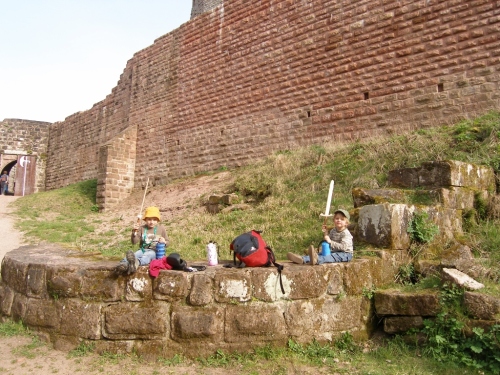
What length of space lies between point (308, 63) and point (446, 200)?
6.32m

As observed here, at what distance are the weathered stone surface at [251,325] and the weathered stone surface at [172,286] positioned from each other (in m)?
0.40

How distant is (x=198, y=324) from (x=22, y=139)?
2374 cm

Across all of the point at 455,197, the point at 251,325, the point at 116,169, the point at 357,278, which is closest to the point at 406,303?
the point at 357,278

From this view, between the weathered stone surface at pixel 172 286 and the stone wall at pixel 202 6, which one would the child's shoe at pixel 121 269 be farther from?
the stone wall at pixel 202 6

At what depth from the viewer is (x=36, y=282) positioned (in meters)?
3.74

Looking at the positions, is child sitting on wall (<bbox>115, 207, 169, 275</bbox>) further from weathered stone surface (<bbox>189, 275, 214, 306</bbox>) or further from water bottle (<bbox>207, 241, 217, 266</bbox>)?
weathered stone surface (<bbox>189, 275, 214, 306</bbox>)

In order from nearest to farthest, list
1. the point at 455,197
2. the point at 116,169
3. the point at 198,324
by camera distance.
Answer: the point at 198,324 → the point at 455,197 → the point at 116,169

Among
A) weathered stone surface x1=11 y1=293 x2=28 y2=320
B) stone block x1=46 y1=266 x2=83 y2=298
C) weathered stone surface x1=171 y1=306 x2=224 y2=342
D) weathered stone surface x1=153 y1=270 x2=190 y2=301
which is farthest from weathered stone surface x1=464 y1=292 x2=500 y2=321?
weathered stone surface x1=11 y1=293 x2=28 y2=320

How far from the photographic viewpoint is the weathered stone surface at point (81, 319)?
3443 mm

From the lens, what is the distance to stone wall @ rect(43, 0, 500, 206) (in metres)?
7.93

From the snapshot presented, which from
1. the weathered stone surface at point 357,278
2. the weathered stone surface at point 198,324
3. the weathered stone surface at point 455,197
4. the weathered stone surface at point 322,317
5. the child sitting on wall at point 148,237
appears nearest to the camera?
the weathered stone surface at point 198,324

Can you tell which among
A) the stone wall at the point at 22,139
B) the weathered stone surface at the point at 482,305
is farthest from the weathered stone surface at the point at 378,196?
the stone wall at the point at 22,139

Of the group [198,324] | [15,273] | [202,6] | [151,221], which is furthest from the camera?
[202,6]

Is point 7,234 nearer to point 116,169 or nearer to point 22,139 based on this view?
point 116,169
